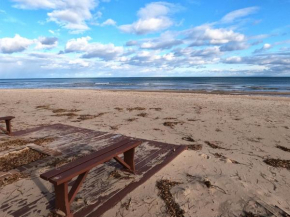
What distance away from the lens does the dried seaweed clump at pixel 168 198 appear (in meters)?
2.80

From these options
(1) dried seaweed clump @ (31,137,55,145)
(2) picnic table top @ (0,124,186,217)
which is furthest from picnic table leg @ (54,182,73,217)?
(1) dried seaweed clump @ (31,137,55,145)

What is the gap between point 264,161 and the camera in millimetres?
4523

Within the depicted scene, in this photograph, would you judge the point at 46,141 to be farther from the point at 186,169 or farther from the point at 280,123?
the point at 280,123

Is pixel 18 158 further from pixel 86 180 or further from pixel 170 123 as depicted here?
pixel 170 123

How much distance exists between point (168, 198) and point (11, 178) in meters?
2.65

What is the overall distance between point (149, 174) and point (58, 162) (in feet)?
6.13

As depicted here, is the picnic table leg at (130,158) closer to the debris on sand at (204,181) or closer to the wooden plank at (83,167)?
the wooden plank at (83,167)

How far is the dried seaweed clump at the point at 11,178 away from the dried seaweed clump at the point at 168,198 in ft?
7.76

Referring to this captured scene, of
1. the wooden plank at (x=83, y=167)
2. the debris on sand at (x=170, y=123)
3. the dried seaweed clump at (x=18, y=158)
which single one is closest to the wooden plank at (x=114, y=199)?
the wooden plank at (x=83, y=167)

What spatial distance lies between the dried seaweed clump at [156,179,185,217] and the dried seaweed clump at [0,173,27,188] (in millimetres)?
2364

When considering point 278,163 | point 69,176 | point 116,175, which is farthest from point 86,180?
point 278,163

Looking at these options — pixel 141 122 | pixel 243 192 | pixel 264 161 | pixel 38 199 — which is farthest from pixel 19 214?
pixel 141 122

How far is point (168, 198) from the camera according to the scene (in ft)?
10.1

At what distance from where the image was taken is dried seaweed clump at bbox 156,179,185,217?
2.80 m
